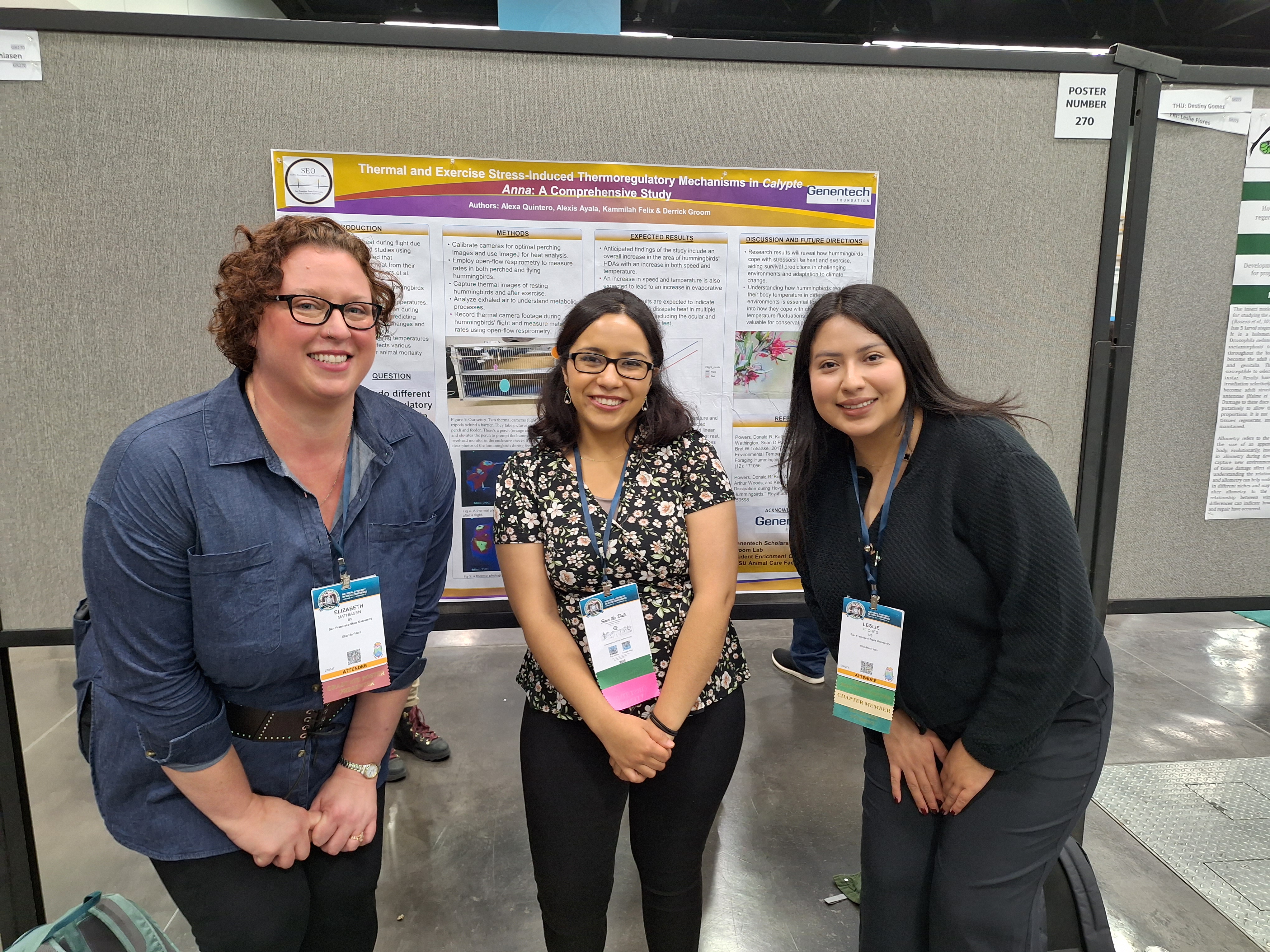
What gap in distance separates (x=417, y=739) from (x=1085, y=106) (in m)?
2.96

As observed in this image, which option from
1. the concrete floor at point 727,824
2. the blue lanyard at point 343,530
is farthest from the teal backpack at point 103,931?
the concrete floor at point 727,824

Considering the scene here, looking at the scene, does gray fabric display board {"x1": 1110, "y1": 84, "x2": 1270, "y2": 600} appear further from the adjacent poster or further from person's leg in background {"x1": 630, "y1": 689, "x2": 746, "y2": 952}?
person's leg in background {"x1": 630, "y1": 689, "x2": 746, "y2": 952}

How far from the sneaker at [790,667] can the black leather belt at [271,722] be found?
2693 millimetres

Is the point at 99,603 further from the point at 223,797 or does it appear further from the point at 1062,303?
the point at 1062,303

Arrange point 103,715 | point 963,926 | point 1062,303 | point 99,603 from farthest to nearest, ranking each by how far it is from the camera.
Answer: point 1062,303, point 963,926, point 103,715, point 99,603

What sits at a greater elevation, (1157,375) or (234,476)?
(1157,375)

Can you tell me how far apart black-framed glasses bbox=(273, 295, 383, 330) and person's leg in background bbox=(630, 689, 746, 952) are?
96cm

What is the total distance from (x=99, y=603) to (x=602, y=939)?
112 cm

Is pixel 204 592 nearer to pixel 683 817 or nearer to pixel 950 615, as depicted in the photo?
pixel 683 817

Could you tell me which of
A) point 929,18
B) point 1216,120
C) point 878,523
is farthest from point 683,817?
point 929,18

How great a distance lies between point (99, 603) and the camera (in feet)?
3.27

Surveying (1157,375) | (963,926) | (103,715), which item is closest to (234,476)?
(103,715)

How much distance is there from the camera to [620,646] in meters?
1.30

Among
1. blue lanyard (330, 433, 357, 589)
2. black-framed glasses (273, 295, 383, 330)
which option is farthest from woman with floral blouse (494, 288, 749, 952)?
black-framed glasses (273, 295, 383, 330)
